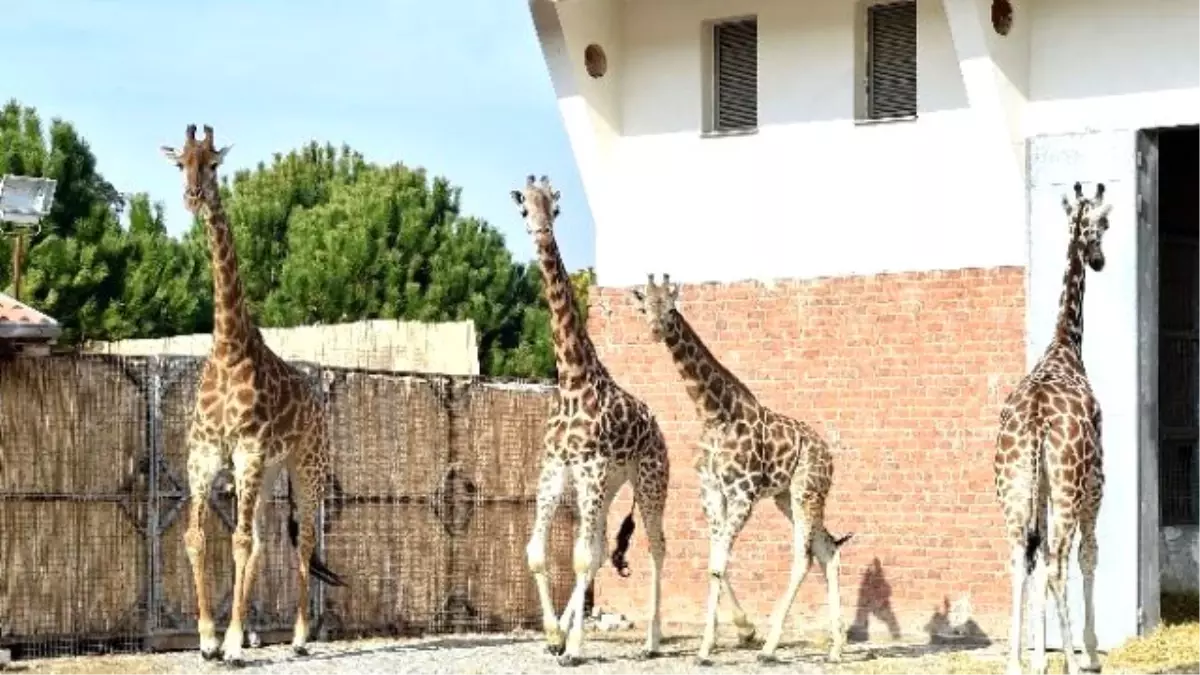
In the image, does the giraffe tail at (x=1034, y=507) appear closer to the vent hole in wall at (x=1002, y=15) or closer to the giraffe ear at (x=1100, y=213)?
the giraffe ear at (x=1100, y=213)

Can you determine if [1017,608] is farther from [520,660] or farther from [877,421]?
[877,421]

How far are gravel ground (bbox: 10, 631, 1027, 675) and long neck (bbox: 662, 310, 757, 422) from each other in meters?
1.83

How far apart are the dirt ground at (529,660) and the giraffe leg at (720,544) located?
217 millimetres

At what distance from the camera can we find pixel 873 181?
19.2m

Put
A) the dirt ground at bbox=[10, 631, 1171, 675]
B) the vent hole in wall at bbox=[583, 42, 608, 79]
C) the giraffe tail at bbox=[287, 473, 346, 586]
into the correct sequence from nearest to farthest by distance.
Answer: the dirt ground at bbox=[10, 631, 1171, 675], the giraffe tail at bbox=[287, 473, 346, 586], the vent hole in wall at bbox=[583, 42, 608, 79]

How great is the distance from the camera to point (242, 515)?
16078mm

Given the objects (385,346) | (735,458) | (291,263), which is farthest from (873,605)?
(291,263)

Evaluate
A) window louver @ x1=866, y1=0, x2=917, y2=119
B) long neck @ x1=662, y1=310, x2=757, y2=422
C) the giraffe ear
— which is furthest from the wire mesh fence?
the giraffe ear

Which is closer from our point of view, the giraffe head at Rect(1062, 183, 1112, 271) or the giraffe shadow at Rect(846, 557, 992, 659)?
the giraffe head at Rect(1062, 183, 1112, 271)

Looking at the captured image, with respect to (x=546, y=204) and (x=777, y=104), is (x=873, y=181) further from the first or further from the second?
(x=546, y=204)

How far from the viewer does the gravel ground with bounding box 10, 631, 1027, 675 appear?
52.3ft

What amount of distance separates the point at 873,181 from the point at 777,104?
3.75ft

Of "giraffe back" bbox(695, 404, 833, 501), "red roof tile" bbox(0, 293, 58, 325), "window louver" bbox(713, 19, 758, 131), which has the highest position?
"window louver" bbox(713, 19, 758, 131)

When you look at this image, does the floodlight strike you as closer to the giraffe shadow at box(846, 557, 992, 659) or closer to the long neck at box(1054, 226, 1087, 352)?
the giraffe shadow at box(846, 557, 992, 659)
